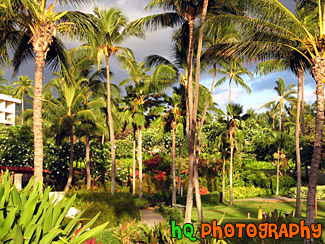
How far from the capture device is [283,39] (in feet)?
41.8

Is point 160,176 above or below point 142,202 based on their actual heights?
above

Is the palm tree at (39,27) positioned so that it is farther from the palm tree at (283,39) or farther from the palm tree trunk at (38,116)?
the palm tree at (283,39)

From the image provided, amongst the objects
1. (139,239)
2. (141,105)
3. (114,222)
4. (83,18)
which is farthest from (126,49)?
(139,239)

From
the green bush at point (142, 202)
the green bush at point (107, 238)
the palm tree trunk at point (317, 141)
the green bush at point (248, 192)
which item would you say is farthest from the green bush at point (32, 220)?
the green bush at point (248, 192)

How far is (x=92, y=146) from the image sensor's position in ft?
98.4

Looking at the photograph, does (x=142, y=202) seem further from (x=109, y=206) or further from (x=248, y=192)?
(x=248, y=192)

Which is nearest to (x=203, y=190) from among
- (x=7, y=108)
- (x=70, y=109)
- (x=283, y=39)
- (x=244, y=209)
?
(x=244, y=209)

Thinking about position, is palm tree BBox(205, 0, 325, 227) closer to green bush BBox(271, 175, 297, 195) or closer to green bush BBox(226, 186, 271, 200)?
green bush BBox(226, 186, 271, 200)

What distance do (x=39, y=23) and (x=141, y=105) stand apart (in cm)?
1354

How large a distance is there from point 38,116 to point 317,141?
989cm

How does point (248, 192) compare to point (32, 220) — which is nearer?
point (32, 220)

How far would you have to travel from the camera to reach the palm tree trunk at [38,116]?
39.2ft

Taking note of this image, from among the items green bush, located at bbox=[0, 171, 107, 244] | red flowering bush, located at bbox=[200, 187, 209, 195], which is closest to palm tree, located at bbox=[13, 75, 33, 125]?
red flowering bush, located at bbox=[200, 187, 209, 195]

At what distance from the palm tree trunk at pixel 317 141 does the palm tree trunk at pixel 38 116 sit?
9365 millimetres
